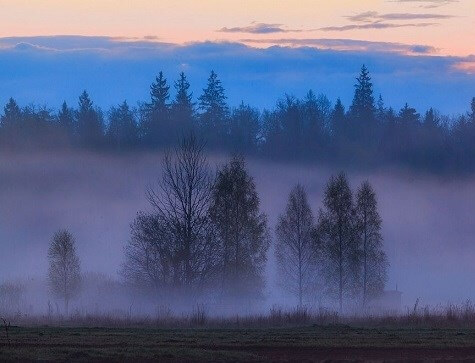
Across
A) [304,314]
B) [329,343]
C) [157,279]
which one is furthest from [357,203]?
[329,343]

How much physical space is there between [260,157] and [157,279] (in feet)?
300

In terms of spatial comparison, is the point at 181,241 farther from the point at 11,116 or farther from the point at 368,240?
the point at 11,116

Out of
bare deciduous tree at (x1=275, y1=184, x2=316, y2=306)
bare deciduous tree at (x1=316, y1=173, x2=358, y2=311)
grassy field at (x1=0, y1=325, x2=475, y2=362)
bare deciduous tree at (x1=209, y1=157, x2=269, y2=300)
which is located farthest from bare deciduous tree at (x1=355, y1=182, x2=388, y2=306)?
grassy field at (x1=0, y1=325, x2=475, y2=362)

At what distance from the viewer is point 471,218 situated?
488ft

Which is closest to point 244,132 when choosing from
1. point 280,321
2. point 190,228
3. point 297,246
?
point 297,246

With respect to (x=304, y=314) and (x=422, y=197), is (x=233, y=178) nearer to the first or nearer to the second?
(x=304, y=314)

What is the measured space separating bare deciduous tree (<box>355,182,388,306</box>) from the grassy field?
33934 millimetres

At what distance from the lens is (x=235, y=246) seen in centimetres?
7506

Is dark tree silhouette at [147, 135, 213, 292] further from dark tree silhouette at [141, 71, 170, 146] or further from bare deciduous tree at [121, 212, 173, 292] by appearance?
dark tree silhouette at [141, 71, 170, 146]

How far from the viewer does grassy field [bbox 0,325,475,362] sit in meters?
32.4

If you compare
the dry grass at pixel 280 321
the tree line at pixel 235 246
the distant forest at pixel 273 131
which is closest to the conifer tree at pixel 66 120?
the distant forest at pixel 273 131

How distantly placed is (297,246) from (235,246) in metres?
6.66

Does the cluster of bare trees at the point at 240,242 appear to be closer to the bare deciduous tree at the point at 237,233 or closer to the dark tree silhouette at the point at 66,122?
the bare deciduous tree at the point at 237,233

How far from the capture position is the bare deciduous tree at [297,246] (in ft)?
262
